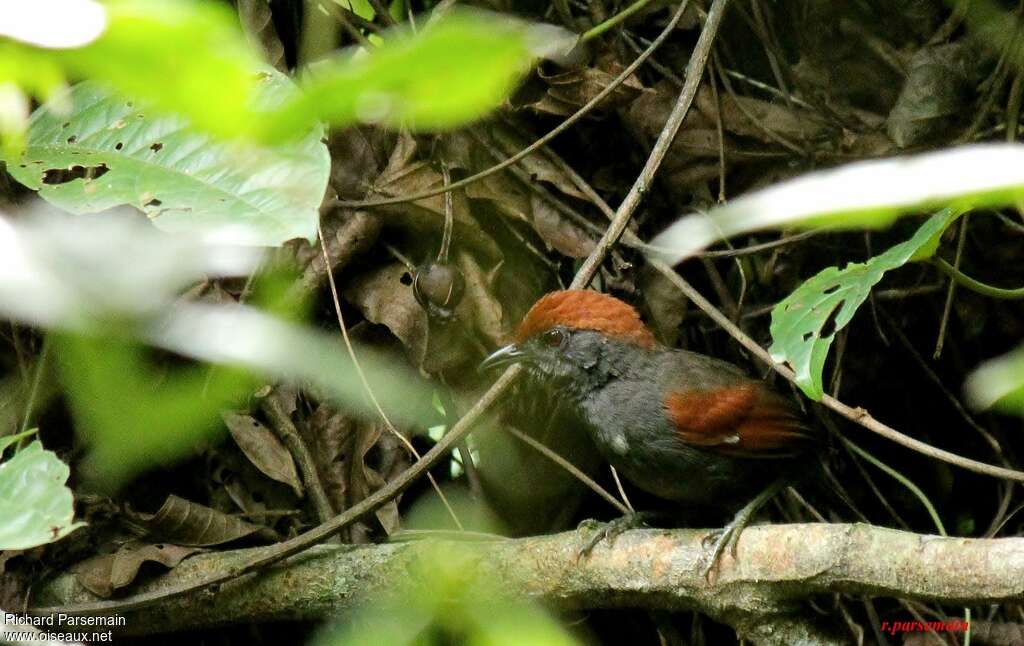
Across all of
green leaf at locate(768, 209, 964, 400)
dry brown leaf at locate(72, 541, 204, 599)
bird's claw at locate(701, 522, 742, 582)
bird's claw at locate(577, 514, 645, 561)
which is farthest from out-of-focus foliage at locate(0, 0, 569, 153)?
dry brown leaf at locate(72, 541, 204, 599)

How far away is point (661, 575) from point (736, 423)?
0.81 meters

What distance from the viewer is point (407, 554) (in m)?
3.41

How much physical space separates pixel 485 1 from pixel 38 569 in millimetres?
2801

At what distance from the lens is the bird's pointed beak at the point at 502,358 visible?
12.7 ft

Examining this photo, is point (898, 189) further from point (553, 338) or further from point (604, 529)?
point (553, 338)

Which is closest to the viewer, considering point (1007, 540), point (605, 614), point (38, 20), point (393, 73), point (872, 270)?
point (393, 73)

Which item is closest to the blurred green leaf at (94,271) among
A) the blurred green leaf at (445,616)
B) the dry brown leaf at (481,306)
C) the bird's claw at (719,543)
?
the blurred green leaf at (445,616)

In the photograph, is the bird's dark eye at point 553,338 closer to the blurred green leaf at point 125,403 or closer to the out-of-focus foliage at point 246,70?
the blurred green leaf at point 125,403

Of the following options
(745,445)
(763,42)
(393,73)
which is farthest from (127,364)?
(763,42)

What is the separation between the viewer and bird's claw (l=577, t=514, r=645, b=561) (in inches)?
131

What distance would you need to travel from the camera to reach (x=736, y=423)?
3.81 m

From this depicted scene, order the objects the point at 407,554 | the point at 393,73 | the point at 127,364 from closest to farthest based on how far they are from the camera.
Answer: the point at 393,73 < the point at 127,364 < the point at 407,554

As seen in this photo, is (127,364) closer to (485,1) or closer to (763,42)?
(485,1)

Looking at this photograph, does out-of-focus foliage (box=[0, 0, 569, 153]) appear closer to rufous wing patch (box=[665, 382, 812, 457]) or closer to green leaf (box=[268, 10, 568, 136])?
green leaf (box=[268, 10, 568, 136])
